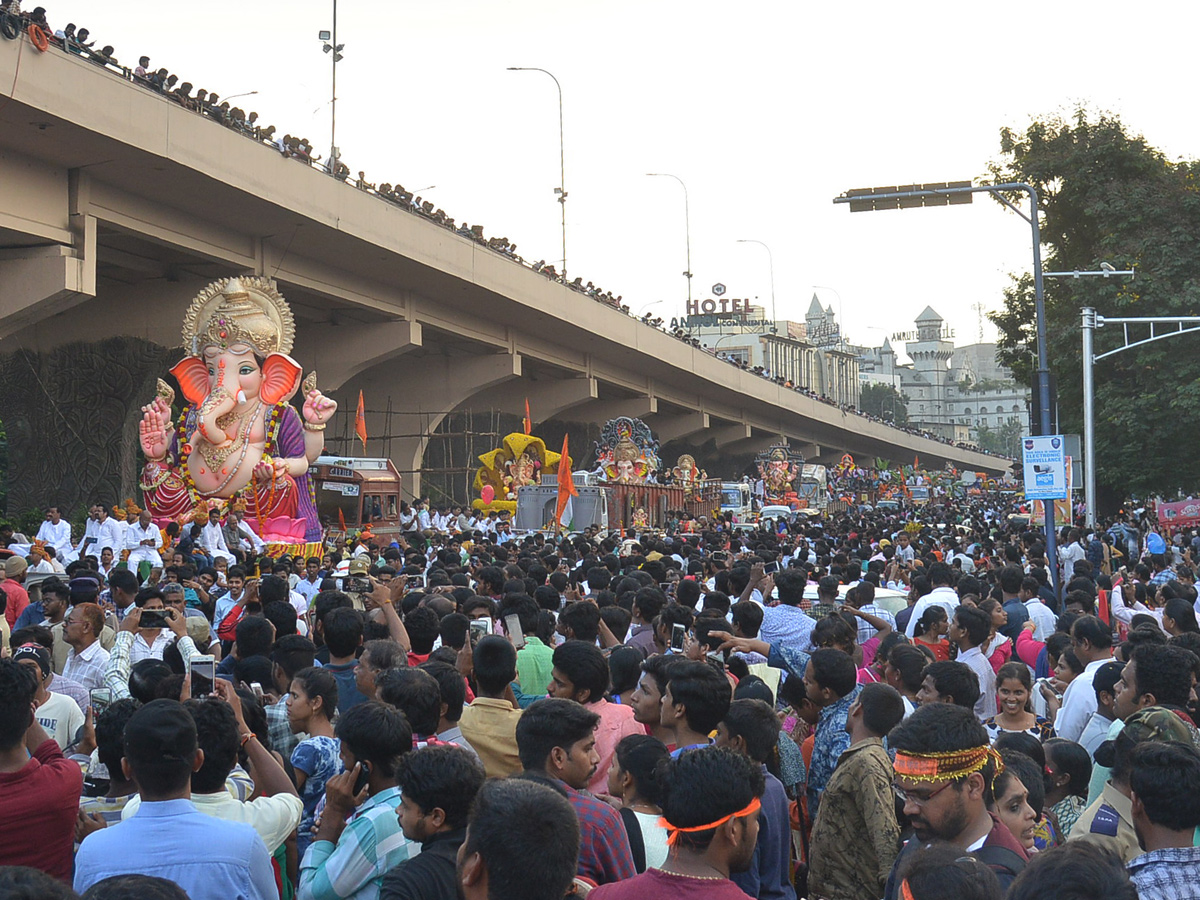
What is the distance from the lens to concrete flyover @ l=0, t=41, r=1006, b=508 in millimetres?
21719

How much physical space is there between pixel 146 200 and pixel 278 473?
6.35 m

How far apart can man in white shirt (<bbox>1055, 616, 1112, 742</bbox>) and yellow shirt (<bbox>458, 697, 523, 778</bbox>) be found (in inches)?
118

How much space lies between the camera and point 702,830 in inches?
138

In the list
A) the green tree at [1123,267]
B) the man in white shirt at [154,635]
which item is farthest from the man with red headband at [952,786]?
the green tree at [1123,267]

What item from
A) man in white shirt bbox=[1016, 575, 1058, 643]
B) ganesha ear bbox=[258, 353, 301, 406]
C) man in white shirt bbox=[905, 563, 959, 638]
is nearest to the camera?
man in white shirt bbox=[905, 563, 959, 638]

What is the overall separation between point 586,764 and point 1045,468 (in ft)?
43.0

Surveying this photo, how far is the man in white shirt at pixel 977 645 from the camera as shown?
331 inches

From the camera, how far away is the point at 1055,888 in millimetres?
2797

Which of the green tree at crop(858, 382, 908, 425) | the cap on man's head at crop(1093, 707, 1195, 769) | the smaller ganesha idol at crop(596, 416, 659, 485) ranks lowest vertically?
the cap on man's head at crop(1093, 707, 1195, 769)

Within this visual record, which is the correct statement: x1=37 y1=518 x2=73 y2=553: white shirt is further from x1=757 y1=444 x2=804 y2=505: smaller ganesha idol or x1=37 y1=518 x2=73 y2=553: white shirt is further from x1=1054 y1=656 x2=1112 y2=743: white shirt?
x1=757 y1=444 x2=804 y2=505: smaller ganesha idol

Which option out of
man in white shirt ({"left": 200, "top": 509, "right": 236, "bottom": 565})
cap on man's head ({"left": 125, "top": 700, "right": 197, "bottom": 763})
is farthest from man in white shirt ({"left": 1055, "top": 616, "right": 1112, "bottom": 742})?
man in white shirt ({"left": 200, "top": 509, "right": 236, "bottom": 565})

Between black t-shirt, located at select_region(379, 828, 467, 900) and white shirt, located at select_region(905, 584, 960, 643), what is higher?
white shirt, located at select_region(905, 584, 960, 643)

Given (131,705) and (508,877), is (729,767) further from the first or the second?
(131,705)

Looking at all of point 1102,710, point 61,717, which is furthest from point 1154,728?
point 61,717
